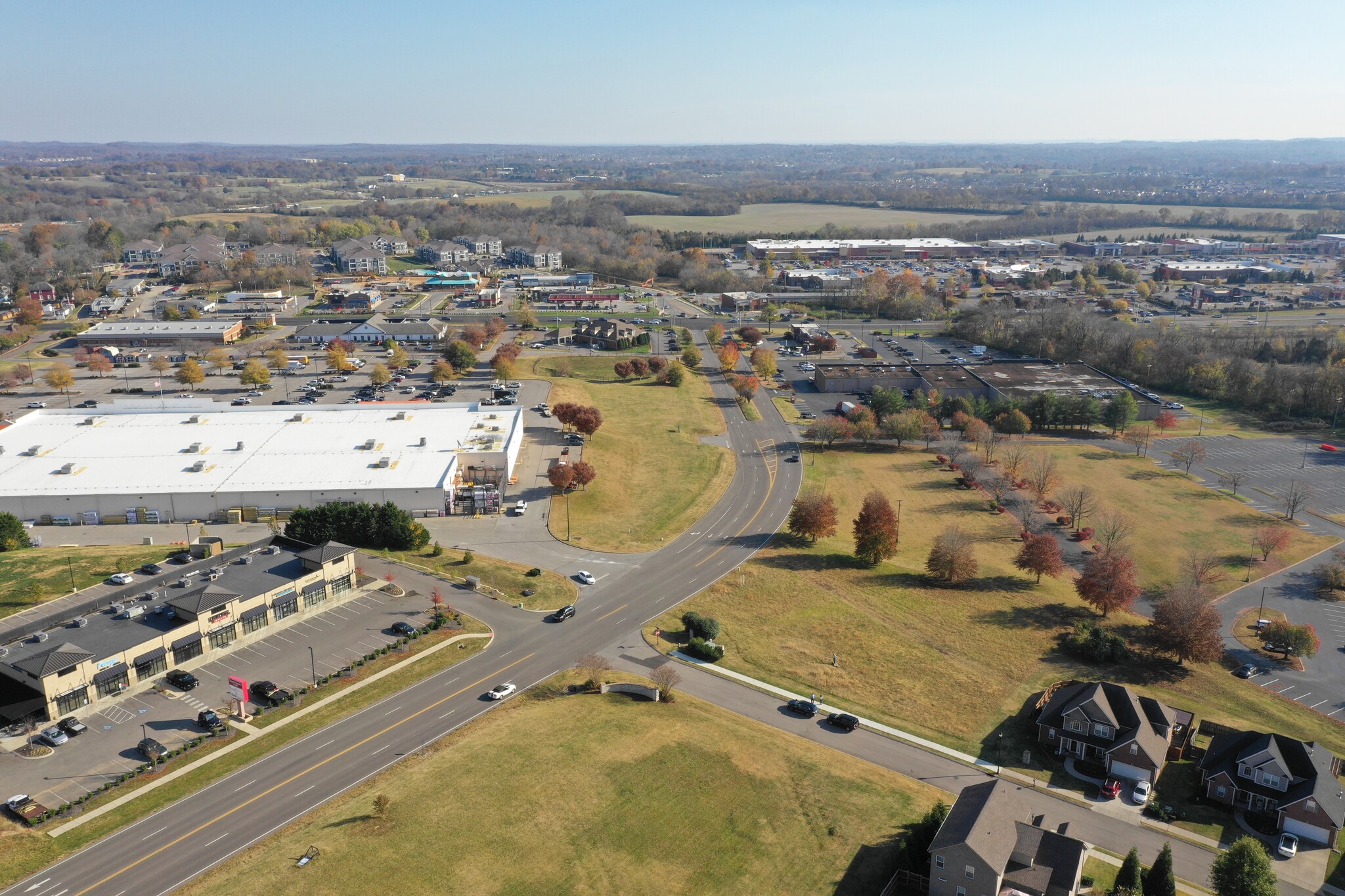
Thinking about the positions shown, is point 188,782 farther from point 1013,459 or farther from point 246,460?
point 1013,459

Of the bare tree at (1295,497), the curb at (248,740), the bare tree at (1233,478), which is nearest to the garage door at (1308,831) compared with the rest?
the curb at (248,740)

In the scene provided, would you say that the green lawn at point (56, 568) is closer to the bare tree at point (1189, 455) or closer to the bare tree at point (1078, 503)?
the bare tree at point (1078, 503)

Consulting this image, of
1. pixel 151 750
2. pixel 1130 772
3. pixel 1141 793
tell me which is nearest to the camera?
pixel 151 750

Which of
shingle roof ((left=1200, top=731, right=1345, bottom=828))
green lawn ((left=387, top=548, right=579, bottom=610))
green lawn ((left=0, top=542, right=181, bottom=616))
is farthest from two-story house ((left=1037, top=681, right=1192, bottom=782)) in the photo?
green lawn ((left=0, top=542, right=181, bottom=616))

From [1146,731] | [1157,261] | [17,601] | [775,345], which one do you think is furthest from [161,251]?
[1157,261]

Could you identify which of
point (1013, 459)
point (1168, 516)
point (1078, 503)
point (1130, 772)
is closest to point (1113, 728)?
point (1130, 772)

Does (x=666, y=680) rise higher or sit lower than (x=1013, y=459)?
lower
